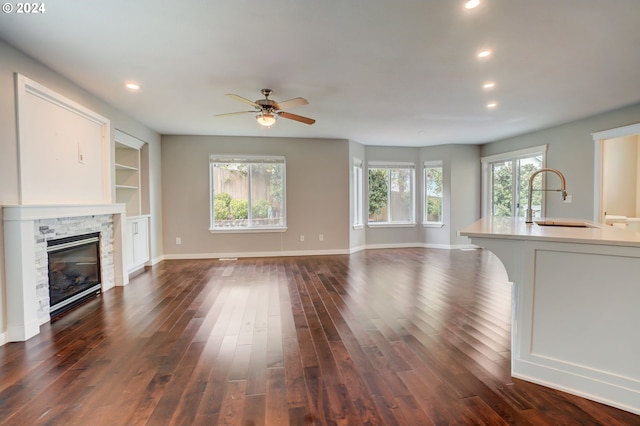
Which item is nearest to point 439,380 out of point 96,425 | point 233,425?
point 233,425

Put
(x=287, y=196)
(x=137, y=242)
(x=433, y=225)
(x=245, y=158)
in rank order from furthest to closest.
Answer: (x=433, y=225), (x=287, y=196), (x=245, y=158), (x=137, y=242)

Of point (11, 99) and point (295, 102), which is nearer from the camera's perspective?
point (11, 99)

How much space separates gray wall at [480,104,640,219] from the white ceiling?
27cm

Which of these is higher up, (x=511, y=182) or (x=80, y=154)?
(x=80, y=154)

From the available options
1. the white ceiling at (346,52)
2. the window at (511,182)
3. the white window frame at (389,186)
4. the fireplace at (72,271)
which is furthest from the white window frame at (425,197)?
the fireplace at (72,271)

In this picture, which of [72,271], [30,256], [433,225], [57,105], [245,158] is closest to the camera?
[30,256]

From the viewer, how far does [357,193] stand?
23.8 feet

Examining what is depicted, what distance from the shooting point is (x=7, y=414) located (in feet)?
5.43

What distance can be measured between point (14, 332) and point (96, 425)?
1.76 meters

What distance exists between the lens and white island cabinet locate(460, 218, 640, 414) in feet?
5.42

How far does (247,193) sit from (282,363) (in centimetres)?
471

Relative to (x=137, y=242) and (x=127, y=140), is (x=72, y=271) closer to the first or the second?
(x=137, y=242)

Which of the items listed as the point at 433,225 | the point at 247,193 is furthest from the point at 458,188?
the point at 247,193

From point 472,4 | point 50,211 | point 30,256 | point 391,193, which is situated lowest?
point 30,256
